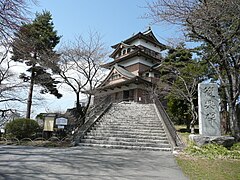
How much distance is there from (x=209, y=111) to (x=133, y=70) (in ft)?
71.0

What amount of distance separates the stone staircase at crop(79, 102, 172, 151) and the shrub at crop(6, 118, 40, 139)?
4054mm

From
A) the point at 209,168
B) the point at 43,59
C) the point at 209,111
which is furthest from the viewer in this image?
the point at 43,59

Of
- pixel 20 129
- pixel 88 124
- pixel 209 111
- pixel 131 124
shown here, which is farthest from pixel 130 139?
pixel 20 129

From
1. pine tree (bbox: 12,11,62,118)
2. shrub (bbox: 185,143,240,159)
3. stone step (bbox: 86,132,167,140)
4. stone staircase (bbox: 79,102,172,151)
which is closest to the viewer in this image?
shrub (bbox: 185,143,240,159)

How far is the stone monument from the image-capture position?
331 inches

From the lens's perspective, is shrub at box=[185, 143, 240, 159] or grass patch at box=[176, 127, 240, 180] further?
shrub at box=[185, 143, 240, 159]

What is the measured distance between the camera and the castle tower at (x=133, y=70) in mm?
26094

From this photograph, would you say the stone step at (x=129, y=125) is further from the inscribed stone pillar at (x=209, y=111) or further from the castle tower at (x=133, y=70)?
the castle tower at (x=133, y=70)

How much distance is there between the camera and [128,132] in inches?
432

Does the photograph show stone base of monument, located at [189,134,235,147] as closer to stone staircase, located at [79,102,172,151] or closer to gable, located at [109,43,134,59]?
stone staircase, located at [79,102,172,151]

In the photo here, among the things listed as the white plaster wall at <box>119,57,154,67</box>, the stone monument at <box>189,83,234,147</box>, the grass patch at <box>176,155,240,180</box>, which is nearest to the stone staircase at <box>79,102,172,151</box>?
the stone monument at <box>189,83,234,147</box>

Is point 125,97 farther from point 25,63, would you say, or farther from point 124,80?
point 25,63

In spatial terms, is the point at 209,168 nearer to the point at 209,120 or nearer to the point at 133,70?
the point at 209,120

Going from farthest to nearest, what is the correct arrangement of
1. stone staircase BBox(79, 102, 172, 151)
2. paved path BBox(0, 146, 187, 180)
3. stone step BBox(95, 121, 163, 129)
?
stone step BBox(95, 121, 163, 129)
stone staircase BBox(79, 102, 172, 151)
paved path BBox(0, 146, 187, 180)
